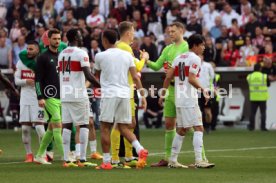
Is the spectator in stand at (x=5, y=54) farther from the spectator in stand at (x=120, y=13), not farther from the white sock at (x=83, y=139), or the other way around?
the white sock at (x=83, y=139)

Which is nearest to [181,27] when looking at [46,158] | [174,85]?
[174,85]

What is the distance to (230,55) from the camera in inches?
1284

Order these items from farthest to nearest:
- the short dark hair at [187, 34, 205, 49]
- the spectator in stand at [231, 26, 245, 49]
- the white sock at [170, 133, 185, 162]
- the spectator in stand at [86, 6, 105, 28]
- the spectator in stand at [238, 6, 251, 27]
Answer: the spectator in stand at [86, 6, 105, 28] < the spectator in stand at [238, 6, 251, 27] < the spectator in stand at [231, 26, 245, 49] < the white sock at [170, 133, 185, 162] < the short dark hair at [187, 34, 205, 49]

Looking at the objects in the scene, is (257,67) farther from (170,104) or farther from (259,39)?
(170,104)

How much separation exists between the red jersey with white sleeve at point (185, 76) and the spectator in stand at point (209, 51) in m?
14.9

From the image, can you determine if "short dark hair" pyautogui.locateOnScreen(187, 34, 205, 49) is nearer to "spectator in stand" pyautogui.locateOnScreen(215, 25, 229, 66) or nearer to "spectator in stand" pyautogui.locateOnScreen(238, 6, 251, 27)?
"spectator in stand" pyautogui.locateOnScreen(215, 25, 229, 66)

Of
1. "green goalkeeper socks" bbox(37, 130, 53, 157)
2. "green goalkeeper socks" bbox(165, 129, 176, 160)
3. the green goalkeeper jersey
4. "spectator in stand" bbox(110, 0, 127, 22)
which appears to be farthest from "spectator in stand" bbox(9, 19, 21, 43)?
"green goalkeeper socks" bbox(165, 129, 176, 160)

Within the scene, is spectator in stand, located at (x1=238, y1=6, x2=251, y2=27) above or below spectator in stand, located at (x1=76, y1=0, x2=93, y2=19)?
below

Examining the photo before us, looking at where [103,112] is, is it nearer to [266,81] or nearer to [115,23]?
[266,81]

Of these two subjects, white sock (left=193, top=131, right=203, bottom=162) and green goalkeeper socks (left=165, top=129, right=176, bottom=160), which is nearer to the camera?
white sock (left=193, top=131, right=203, bottom=162)

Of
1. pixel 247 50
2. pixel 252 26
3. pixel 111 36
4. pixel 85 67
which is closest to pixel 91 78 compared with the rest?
pixel 85 67

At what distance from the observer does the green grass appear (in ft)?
48.0

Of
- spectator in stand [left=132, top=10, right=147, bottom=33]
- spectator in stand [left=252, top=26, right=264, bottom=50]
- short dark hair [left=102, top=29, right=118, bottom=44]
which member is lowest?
short dark hair [left=102, top=29, right=118, bottom=44]

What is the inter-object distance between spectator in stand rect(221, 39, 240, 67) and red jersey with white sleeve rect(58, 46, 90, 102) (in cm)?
1580
